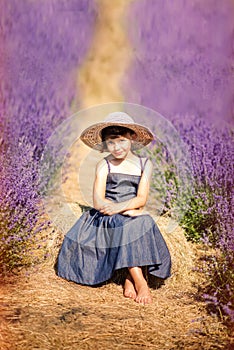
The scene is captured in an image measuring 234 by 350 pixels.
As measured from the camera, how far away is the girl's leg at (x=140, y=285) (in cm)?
189

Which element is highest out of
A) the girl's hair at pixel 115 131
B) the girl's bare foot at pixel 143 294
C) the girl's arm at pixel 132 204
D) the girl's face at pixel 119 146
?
the girl's hair at pixel 115 131

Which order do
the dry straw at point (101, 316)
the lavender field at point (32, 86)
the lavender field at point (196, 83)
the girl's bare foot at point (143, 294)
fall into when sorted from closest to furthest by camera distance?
the dry straw at point (101, 316) → the girl's bare foot at point (143, 294) → the lavender field at point (32, 86) → the lavender field at point (196, 83)

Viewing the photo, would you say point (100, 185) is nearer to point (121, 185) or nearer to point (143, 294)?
point (121, 185)

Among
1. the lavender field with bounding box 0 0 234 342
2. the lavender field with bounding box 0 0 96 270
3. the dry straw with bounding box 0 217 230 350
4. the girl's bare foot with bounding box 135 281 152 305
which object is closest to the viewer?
the dry straw with bounding box 0 217 230 350

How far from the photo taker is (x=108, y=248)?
6.39 ft

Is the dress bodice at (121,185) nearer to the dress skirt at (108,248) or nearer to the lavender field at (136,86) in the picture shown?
the dress skirt at (108,248)

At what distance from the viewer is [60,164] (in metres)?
3.06

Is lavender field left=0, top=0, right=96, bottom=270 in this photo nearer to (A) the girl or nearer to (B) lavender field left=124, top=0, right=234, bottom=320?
Answer: (A) the girl

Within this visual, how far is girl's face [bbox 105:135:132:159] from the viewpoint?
1.95 m

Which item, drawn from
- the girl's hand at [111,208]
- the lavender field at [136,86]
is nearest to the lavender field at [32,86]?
the lavender field at [136,86]

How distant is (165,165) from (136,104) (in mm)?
387

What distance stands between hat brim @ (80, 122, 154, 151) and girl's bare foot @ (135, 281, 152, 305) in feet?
1.94

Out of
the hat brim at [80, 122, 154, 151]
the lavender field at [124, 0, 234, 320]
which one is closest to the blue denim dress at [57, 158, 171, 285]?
the hat brim at [80, 122, 154, 151]

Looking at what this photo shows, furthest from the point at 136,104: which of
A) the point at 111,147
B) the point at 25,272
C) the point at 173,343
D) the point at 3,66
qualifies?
the point at 173,343
